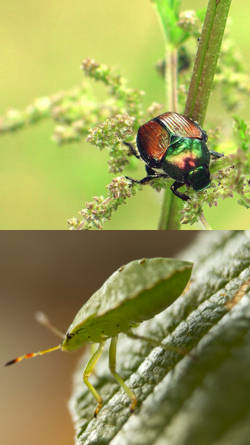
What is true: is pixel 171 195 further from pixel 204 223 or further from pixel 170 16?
pixel 170 16

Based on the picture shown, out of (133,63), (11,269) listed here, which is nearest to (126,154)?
(133,63)

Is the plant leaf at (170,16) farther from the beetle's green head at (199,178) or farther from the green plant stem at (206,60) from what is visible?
the beetle's green head at (199,178)

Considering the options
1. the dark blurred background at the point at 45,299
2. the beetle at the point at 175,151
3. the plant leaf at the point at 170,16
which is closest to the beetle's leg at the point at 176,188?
the beetle at the point at 175,151

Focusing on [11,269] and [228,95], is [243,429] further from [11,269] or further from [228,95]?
[11,269]

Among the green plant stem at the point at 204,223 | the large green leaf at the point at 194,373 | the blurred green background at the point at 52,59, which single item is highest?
the blurred green background at the point at 52,59

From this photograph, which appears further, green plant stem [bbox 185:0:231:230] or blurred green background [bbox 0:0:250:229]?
blurred green background [bbox 0:0:250:229]

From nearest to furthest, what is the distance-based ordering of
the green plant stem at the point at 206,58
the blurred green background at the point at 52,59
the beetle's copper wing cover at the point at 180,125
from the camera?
the green plant stem at the point at 206,58
the beetle's copper wing cover at the point at 180,125
the blurred green background at the point at 52,59

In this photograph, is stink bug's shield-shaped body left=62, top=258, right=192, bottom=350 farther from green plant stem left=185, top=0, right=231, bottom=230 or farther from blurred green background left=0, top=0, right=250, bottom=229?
blurred green background left=0, top=0, right=250, bottom=229

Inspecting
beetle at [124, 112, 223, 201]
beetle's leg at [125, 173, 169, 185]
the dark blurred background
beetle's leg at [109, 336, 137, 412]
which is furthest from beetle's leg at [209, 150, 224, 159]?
the dark blurred background
